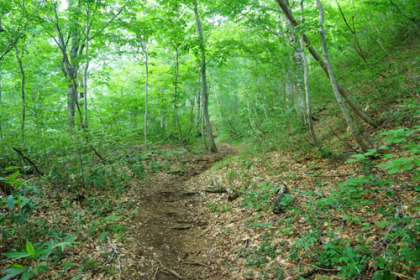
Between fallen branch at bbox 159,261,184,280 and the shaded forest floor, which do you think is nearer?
the shaded forest floor

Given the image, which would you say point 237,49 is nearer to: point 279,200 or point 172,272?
point 279,200

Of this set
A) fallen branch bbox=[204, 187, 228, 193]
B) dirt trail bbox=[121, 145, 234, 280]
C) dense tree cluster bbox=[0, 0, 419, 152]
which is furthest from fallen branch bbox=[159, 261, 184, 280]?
dense tree cluster bbox=[0, 0, 419, 152]

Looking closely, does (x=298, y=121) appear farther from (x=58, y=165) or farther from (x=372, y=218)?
(x=58, y=165)

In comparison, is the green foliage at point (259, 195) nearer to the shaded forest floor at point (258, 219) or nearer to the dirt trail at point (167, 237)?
the shaded forest floor at point (258, 219)

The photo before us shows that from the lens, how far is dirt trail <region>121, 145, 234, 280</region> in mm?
3873

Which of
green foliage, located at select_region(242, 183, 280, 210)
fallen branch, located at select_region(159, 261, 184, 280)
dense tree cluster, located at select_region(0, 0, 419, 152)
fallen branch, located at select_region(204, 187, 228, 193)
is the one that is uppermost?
dense tree cluster, located at select_region(0, 0, 419, 152)

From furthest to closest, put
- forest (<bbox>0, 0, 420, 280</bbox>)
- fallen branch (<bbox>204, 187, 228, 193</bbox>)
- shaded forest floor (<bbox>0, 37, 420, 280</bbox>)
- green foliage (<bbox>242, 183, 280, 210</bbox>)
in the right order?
1. fallen branch (<bbox>204, 187, 228, 193</bbox>)
2. green foliage (<bbox>242, 183, 280, 210</bbox>)
3. forest (<bbox>0, 0, 420, 280</bbox>)
4. shaded forest floor (<bbox>0, 37, 420, 280</bbox>)

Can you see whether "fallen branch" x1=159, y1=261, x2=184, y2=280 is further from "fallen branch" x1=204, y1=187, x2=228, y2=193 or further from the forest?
"fallen branch" x1=204, y1=187, x2=228, y2=193

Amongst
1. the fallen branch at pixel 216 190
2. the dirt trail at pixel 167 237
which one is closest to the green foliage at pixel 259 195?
the fallen branch at pixel 216 190

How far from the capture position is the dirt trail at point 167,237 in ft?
12.7

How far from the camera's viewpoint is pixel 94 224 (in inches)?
186

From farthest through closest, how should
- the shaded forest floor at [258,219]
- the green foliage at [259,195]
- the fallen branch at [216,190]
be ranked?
the fallen branch at [216,190], the green foliage at [259,195], the shaded forest floor at [258,219]

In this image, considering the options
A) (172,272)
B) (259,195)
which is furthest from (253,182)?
(172,272)

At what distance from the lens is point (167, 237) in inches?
195
